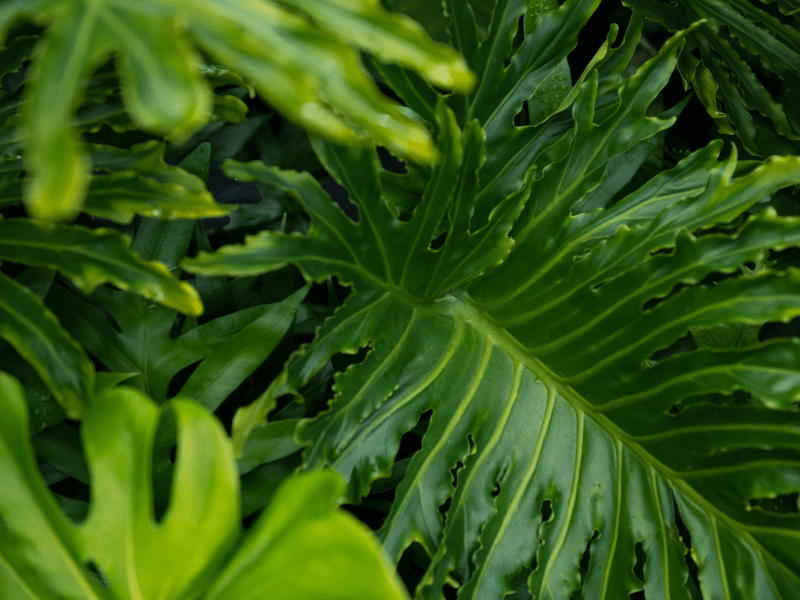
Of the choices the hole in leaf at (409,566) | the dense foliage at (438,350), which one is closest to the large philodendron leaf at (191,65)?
the dense foliage at (438,350)

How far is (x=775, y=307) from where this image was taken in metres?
0.67

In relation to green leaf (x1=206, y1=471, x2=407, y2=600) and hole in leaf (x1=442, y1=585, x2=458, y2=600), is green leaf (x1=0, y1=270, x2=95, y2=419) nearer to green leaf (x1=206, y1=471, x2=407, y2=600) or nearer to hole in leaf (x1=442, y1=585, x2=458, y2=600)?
green leaf (x1=206, y1=471, x2=407, y2=600)

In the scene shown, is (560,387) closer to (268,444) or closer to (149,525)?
(268,444)

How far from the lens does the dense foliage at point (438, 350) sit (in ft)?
1.74

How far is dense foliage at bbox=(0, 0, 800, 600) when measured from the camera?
53cm

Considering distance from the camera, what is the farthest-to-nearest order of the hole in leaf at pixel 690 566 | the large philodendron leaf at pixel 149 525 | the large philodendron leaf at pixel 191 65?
the hole in leaf at pixel 690 566 → the large philodendron leaf at pixel 149 525 → the large philodendron leaf at pixel 191 65

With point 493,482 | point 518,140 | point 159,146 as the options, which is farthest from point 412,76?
point 493,482

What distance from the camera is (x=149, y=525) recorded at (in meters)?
0.54

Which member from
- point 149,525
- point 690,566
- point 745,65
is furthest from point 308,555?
point 745,65

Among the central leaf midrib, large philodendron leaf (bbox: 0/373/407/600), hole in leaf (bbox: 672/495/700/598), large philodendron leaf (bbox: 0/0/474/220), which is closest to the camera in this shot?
large philodendron leaf (bbox: 0/0/474/220)

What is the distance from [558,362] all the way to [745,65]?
0.62m

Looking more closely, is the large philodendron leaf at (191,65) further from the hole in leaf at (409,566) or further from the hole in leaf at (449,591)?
the hole in leaf at (449,591)

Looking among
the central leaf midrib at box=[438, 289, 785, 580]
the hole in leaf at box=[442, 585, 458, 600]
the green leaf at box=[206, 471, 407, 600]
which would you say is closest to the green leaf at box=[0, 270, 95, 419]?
the green leaf at box=[206, 471, 407, 600]

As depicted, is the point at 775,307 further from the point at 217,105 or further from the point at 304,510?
the point at 217,105
